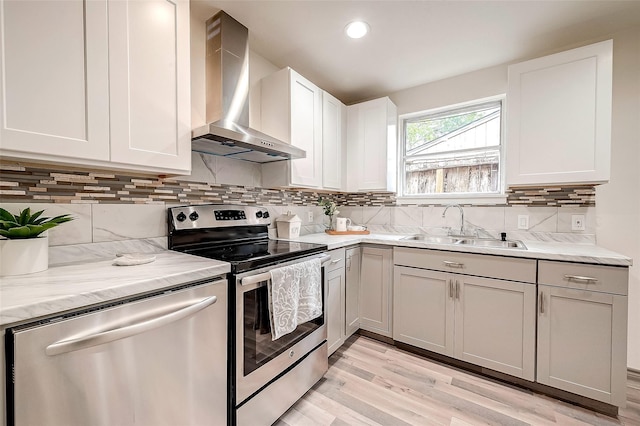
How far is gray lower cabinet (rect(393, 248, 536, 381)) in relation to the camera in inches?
68.4

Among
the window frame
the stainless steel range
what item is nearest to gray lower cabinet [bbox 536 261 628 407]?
the window frame

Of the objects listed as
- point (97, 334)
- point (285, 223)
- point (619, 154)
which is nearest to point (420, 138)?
point (619, 154)

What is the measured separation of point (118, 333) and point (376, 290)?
1.93 m

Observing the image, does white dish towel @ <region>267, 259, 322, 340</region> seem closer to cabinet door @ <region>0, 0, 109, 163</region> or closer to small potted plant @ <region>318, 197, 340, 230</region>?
cabinet door @ <region>0, 0, 109, 163</region>

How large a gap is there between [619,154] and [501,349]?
5.52 feet

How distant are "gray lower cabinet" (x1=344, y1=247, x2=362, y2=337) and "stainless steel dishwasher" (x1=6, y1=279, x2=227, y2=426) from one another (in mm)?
1231

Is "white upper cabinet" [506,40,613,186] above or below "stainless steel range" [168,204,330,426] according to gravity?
above

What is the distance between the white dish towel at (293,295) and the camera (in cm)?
142

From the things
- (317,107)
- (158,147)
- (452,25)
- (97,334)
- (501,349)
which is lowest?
(501,349)

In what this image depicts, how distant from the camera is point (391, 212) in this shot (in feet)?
9.63

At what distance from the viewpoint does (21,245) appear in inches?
39.0

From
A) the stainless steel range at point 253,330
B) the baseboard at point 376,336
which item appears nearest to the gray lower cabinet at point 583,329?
the baseboard at point 376,336

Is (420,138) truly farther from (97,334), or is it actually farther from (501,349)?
(97,334)

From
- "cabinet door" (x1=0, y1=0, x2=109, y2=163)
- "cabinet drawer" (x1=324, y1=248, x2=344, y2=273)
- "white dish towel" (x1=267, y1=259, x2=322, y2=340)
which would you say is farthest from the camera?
"cabinet drawer" (x1=324, y1=248, x2=344, y2=273)
